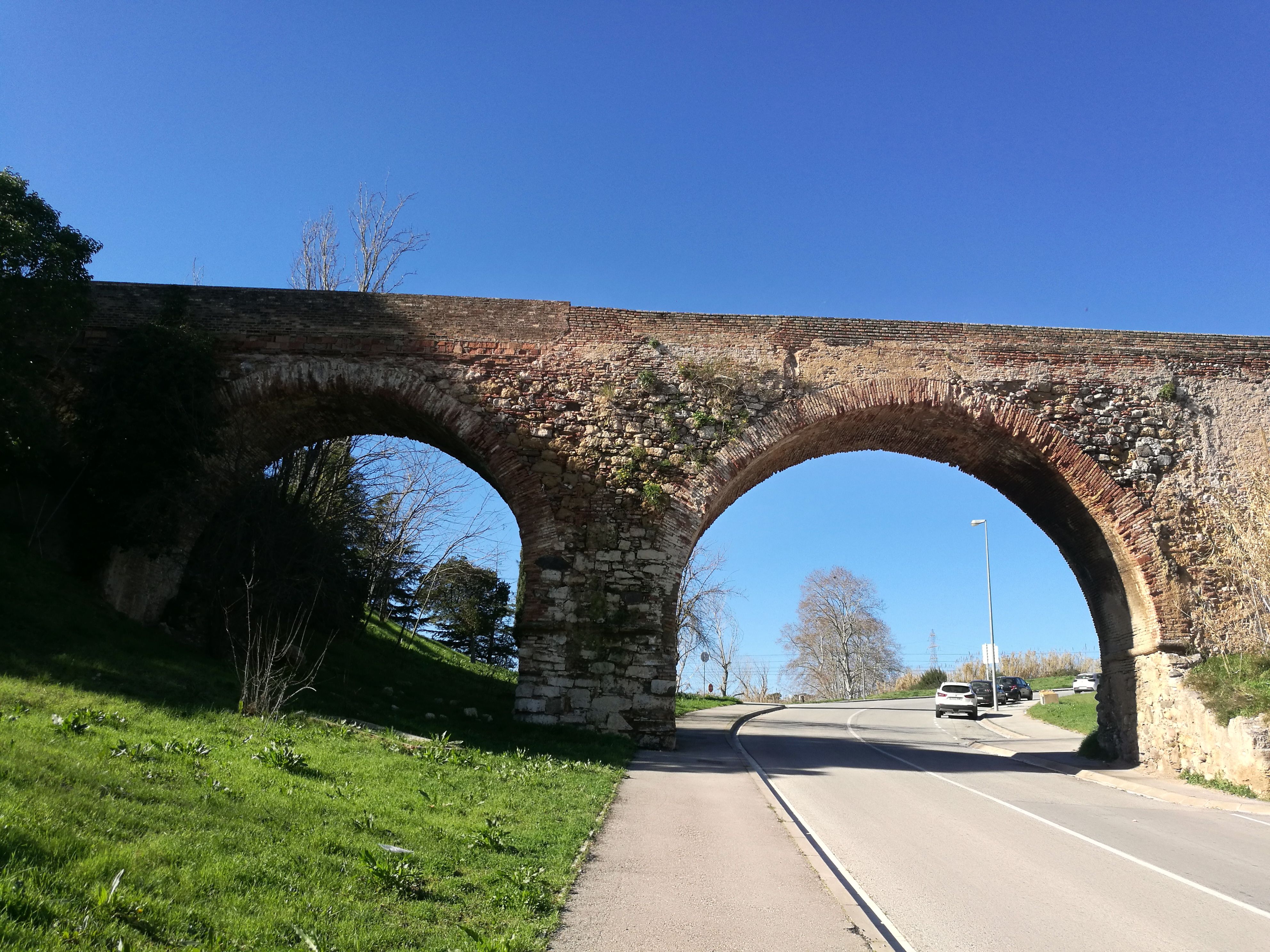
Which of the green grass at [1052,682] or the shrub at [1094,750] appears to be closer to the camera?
the shrub at [1094,750]

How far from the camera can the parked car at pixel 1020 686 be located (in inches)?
1684

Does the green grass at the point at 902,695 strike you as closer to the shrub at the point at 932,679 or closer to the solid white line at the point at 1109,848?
the shrub at the point at 932,679

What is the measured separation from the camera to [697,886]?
5242mm

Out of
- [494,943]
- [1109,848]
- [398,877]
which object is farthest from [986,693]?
[494,943]

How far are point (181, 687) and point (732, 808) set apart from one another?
20.4ft

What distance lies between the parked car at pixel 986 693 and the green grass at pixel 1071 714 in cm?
370

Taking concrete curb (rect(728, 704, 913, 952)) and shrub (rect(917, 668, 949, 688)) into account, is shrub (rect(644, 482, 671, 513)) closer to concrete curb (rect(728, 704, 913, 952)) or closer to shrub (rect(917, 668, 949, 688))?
concrete curb (rect(728, 704, 913, 952))

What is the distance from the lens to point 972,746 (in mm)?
19562

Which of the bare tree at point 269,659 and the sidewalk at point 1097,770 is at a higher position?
the bare tree at point 269,659

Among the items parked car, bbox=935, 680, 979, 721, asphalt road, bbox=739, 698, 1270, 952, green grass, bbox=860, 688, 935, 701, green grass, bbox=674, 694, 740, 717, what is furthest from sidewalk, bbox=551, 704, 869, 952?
green grass, bbox=860, 688, 935, 701

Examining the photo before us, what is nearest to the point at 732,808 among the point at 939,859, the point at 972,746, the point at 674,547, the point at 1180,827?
A: the point at 939,859

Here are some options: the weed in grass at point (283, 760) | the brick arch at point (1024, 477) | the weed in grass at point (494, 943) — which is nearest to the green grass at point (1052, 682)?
the brick arch at point (1024, 477)

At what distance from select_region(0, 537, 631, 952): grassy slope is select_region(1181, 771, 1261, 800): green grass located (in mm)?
8060

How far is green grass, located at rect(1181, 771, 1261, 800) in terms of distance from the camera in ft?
36.5
